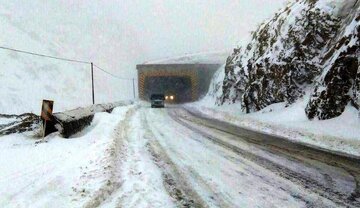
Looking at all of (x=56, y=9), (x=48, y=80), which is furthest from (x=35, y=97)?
(x=56, y=9)

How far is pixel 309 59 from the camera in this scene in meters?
17.5

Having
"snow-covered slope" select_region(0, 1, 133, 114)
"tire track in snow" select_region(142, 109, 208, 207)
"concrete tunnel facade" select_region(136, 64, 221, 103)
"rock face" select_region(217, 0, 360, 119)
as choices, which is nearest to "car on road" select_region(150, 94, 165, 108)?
"snow-covered slope" select_region(0, 1, 133, 114)

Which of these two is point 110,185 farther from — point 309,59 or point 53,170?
point 309,59

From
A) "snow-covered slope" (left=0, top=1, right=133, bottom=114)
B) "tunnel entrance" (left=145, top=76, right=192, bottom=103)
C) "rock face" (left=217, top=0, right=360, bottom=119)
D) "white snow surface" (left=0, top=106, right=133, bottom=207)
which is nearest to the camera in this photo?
"white snow surface" (left=0, top=106, right=133, bottom=207)

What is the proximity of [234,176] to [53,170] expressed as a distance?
154 inches

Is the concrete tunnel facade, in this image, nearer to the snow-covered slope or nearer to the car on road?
the snow-covered slope

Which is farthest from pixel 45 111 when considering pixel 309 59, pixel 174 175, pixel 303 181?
pixel 309 59

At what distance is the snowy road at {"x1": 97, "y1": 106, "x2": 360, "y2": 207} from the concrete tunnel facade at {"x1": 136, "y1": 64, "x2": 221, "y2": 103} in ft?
156

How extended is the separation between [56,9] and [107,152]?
84062 mm

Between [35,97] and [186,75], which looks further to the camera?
[186,75]

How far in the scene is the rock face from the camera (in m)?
13.4

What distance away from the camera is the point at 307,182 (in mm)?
6258

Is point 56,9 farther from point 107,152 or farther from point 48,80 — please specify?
point 107,152

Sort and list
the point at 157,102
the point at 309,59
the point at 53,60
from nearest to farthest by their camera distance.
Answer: the point at 309,59 → the point at 157,102 → the point at 53,60
